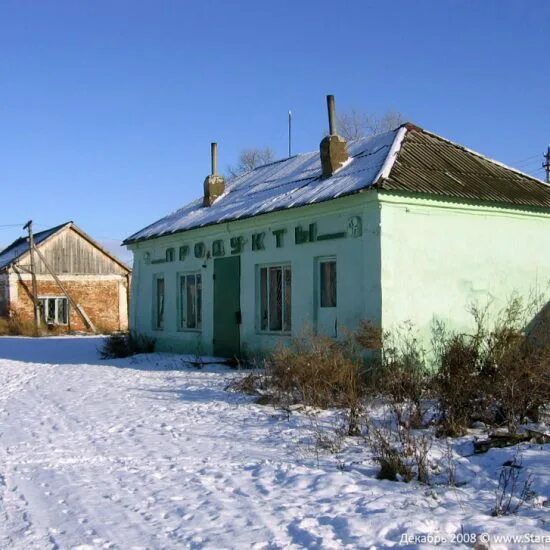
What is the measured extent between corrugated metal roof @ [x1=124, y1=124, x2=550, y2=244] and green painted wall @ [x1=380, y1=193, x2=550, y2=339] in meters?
0.30

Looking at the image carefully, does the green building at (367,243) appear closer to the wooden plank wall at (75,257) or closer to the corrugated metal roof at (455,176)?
the corrugated metal roof at (455,176)

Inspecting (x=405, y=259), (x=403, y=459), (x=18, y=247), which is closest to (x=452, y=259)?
(x=405, y=259)

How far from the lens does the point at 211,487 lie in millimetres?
5656

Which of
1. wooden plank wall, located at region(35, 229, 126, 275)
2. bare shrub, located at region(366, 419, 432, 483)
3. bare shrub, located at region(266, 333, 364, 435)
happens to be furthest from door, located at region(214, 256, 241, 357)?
wooden plank wall, located at region(35, 229, 126, 275)

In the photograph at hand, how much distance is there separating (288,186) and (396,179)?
3.90 m

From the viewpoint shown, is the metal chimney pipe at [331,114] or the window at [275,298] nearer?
the window at [275,298]

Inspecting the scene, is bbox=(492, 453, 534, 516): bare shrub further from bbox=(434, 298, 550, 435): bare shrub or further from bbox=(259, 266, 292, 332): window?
bbox=(259, 266, 292, 332): window

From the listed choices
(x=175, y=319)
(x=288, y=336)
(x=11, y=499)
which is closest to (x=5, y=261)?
(x=175, y=319)

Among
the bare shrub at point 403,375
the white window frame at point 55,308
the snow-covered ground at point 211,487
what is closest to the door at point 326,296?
the bare shrub at point 403,375

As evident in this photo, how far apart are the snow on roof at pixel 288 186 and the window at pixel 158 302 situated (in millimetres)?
1270

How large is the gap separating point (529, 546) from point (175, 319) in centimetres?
1380

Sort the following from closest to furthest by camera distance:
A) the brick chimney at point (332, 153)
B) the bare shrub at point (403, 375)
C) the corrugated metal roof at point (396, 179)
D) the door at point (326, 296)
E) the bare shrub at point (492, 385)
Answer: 1. the bare shrub at point (492, 385)
2. the bare shrub at point (403, 375)
3. the corrugated metal roof at point (396, 179)
4. the door at point (326, 296)
5. the brick chimney at point (332, 153)

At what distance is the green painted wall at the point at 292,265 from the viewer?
11.3 meters

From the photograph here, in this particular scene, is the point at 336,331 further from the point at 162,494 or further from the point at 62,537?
the point at 62,537
